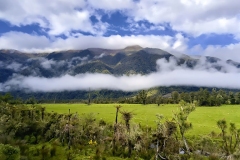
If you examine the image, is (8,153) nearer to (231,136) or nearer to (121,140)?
(121,140)

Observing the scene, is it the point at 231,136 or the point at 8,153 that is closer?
the point at 8,153

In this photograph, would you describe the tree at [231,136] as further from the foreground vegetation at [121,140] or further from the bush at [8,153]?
the bush at [8,153]

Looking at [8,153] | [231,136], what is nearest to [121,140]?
[231,136]

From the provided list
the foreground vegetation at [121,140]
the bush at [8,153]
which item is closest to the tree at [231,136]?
the foreground vegetation at [121,140]

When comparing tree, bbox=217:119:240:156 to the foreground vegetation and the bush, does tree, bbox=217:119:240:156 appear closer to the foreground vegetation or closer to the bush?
the foreground vegetation

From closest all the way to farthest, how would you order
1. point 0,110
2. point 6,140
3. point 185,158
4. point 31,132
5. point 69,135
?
point 185,158, point 6,140, point 69,135, point 31,132, point 0,110

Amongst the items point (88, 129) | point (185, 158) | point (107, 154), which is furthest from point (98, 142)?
point (185, 158)

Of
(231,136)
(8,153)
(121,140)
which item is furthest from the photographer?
(121,140)

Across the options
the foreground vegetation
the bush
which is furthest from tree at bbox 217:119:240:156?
the bush

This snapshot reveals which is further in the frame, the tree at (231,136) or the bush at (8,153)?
the tree at (231,136)

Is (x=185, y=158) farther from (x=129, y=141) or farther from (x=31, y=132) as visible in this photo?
(x=31, y=132)

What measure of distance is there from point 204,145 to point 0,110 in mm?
62304

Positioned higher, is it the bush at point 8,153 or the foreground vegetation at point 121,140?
the bush at point 8,153

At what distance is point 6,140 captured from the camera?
50031 millimetres
